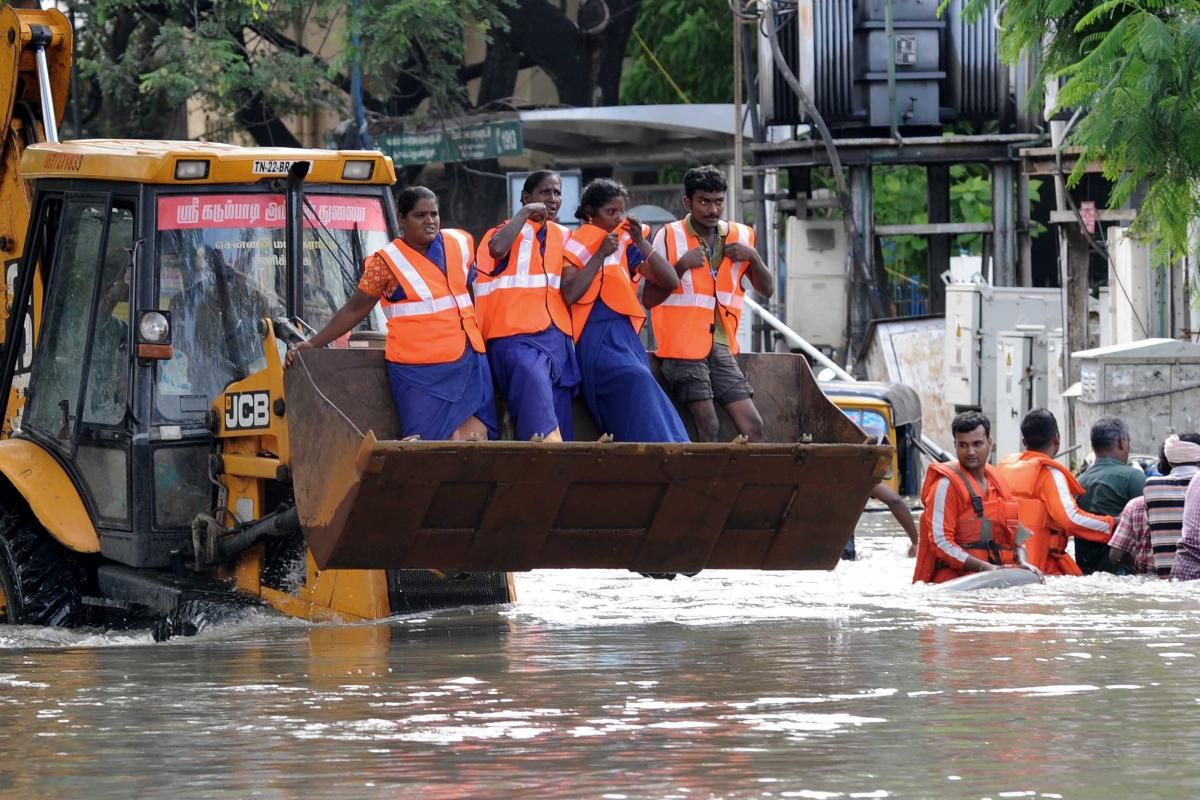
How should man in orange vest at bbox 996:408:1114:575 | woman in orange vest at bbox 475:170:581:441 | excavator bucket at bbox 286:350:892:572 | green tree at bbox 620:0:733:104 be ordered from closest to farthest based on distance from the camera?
excavator bucket at bbox 286:350:892:572 → woman in orange vest at bbox 475:170:581:441 → man in orange vest at bbox 996:408:1114:575 → green tree at bbox 620:0:733:104

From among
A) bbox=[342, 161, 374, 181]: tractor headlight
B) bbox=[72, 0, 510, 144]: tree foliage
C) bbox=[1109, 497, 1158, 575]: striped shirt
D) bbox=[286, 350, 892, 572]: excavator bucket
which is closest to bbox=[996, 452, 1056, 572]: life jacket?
bbox=[1109, 497, 1158, 575]: striped shirt

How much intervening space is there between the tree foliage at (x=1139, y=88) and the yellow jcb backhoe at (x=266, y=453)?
2960 mm

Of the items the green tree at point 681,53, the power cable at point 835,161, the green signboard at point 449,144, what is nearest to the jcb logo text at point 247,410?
the power cable at point 835,161

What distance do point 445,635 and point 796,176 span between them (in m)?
17.4

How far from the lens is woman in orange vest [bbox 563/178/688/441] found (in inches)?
356

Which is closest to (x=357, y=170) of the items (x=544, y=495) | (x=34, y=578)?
(x=544, y=495)

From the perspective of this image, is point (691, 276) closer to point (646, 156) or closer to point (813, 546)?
point (813, 546)

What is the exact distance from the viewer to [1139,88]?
11.5 m

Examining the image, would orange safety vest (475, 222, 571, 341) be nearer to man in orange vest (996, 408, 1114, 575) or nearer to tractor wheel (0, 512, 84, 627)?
tractor wheel (0, 512, 84, 627)

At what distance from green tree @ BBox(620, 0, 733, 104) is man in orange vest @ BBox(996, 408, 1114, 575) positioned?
1653 centimetres

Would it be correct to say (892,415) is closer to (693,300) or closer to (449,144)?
(693,300)

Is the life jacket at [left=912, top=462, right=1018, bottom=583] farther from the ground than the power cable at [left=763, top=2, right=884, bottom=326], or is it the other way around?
the power cable at [left=763, top=2, right=884, bottom=326]

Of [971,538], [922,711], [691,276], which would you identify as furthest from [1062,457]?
[922,711]

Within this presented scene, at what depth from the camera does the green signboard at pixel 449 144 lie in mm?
24766
